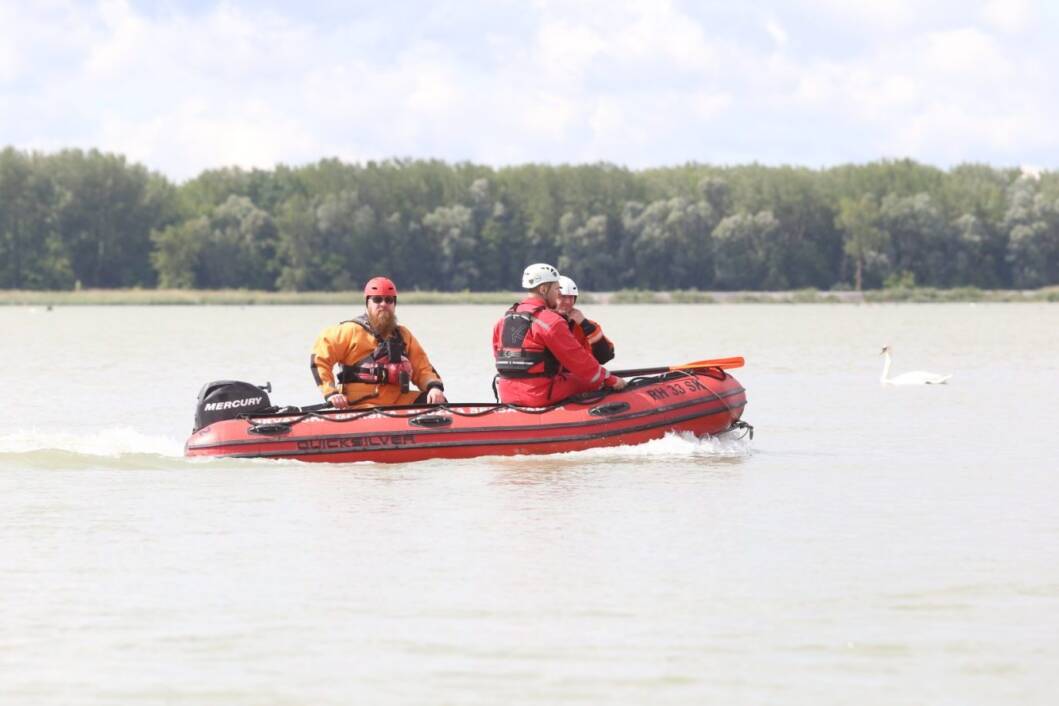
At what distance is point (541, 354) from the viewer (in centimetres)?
1305

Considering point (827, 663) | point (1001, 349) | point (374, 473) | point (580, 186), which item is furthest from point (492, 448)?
point (580, 186)

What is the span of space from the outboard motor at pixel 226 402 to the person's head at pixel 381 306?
3.12 feet

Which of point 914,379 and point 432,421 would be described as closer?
point 432,421

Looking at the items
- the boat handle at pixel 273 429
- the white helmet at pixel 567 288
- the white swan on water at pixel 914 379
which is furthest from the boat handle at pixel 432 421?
the white swan on water at pixel 914 379

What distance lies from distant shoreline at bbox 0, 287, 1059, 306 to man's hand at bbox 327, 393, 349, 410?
65228 millimetres

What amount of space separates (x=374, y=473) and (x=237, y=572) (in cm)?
389

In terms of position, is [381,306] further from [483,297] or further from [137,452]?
[483,297]

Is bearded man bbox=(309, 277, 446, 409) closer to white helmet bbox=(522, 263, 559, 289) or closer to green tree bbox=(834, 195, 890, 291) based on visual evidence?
white helmet bbox=(522, 263, 559, 289)

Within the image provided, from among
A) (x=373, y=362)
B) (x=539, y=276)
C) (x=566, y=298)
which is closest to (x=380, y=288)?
(x=373, y=362)

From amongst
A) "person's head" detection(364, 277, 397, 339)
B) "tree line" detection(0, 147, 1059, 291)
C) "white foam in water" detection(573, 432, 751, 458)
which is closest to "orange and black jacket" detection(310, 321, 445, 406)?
"person's head" detection(364, 277, 397, 339)

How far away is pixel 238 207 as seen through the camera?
87.7 m

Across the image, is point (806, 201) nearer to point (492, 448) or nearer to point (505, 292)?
point (505, 292)

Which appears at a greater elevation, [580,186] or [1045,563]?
[580,186]

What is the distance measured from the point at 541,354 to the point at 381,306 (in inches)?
47.2
